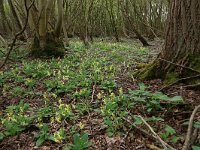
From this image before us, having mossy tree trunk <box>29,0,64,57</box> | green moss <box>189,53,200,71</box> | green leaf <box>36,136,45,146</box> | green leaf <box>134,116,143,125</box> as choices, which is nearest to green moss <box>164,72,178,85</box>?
green moss <box>189,53,200,71</box>

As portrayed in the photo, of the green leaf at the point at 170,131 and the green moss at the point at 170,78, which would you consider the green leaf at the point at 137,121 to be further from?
the green moss at the point at 170,78

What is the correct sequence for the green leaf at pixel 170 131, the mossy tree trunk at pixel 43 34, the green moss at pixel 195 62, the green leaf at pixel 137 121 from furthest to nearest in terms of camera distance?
the mossy tree trunk at pixel 43 34 → the green moss at pixel 195 62 → the green leaf at pixel 137 121 → the green leaf at pixel 170 131

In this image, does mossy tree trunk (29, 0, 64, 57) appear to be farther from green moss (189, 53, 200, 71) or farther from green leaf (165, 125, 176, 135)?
green leaf (165, 125, 176, 135)

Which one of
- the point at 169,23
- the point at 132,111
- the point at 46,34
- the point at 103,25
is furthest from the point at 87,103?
the point at 103,25

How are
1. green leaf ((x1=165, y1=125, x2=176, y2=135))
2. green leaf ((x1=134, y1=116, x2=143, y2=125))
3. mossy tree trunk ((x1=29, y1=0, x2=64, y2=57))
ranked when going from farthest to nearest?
1. mossy tree trunk ((x1=29, y1=0, x2=64, y2=57))
2. green leaf ((x1=134, y1=116, x2=143, y2=125))
3. green leaf ((x1=165, y1=125, x2=176, y2=135))

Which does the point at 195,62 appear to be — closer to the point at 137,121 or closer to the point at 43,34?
the point at 137,121

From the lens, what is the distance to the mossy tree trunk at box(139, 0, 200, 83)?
5168mm

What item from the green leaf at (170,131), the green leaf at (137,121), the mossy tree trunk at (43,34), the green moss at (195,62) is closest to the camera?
the green leaf at (170,131)

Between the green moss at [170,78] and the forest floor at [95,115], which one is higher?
the green moss at [170,78]

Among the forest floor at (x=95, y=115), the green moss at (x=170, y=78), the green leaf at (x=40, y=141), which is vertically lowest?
the green leaf at (x=40, y=141)

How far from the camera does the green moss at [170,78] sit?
5.25 metres

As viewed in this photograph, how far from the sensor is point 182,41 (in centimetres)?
532

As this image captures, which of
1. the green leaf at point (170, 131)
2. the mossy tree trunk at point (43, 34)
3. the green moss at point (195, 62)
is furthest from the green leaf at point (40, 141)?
the mossy tree trunk at point (43, 34)

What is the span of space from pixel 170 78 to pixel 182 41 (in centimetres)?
72
